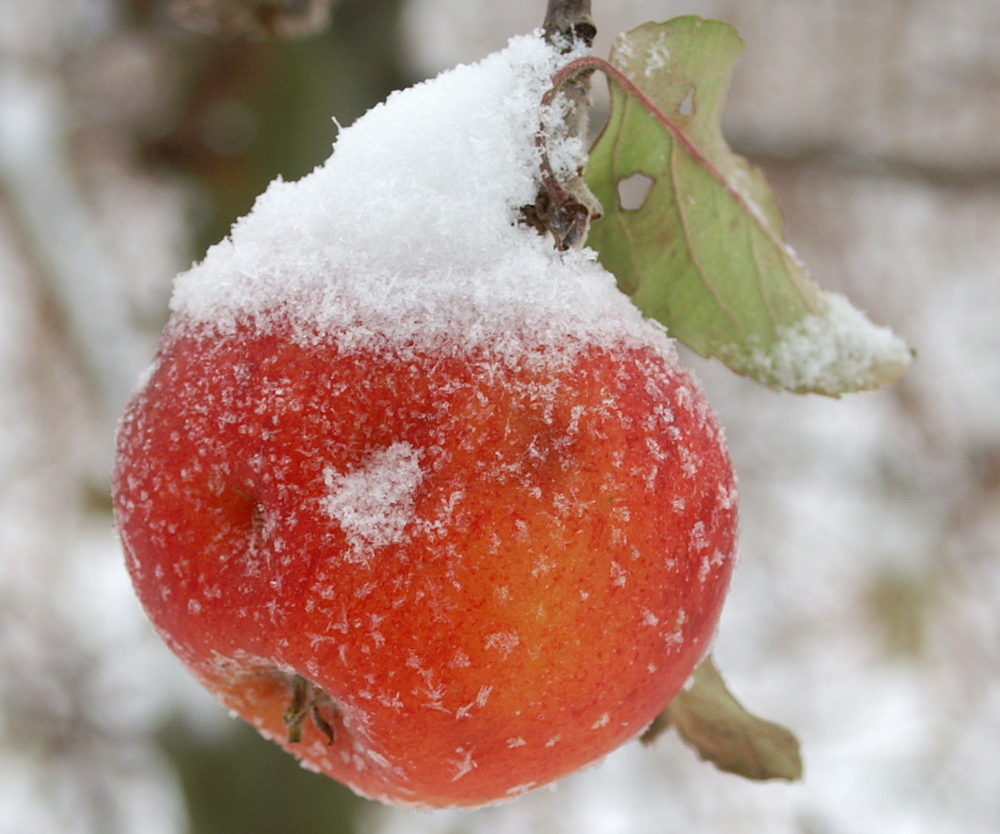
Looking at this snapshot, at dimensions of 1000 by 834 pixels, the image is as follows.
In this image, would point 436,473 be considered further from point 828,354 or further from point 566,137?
point 828,354

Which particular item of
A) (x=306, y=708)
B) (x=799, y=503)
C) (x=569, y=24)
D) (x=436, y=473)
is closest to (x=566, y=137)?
(x=569, y=24)

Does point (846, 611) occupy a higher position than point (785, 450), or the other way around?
point (785, 450)

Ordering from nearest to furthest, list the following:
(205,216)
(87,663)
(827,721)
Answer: (205,216), (87,663), (827,721)

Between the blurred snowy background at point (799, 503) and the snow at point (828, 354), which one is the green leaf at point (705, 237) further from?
the blurred snowy background at point (799, 503)

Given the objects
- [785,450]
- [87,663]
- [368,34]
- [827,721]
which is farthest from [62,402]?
[827,721]

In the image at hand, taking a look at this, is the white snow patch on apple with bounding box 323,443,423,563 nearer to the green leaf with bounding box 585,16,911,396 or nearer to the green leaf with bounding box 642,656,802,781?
the green leaf with bounding box 585,16,911,396

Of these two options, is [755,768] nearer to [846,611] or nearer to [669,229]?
[669,229]

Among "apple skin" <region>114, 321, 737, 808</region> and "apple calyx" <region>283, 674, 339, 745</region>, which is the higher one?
"apple skin" <region>114, 321, 737, 808</region>

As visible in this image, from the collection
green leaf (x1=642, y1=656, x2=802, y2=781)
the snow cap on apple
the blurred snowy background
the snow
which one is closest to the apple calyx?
the snow cap on apple
